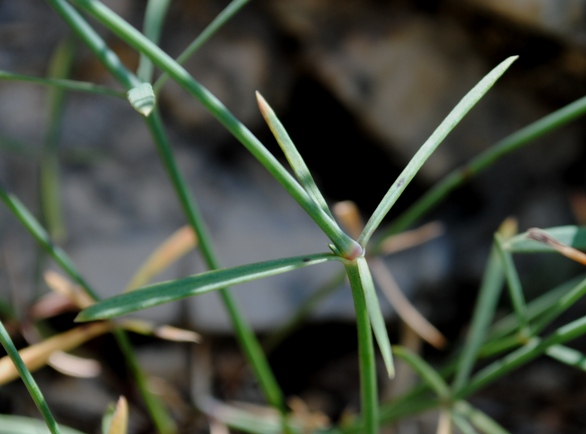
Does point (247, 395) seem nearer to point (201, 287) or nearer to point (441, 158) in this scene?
point (441, 158)

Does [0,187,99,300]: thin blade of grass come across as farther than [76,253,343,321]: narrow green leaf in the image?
Yes

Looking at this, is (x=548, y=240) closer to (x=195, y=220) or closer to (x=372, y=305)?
(x=372, y=305)

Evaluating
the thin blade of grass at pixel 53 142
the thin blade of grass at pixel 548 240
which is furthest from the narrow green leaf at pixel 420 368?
the thin blade of grass at pixel 53 142

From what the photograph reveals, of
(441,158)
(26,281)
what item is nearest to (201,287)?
(26,281)

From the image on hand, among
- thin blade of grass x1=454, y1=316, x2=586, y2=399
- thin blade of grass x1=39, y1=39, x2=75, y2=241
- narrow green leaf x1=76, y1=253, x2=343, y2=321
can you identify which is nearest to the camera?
narrow green leaf x1=76, y1=253, x2=343, y2=321

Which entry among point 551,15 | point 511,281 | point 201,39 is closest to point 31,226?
point 201,39

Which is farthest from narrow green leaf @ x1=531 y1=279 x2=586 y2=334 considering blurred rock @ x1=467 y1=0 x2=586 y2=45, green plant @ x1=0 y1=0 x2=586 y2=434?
blurred rock @ x1=467 y1=0 x2=586 y2=45

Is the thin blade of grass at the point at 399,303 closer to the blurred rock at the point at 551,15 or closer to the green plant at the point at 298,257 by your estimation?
the green plant at the point at 298,257

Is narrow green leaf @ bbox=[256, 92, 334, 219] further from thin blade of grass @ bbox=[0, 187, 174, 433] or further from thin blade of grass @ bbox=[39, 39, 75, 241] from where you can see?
thin blade of grass @ bbox=[39, 39, 75, 241]
